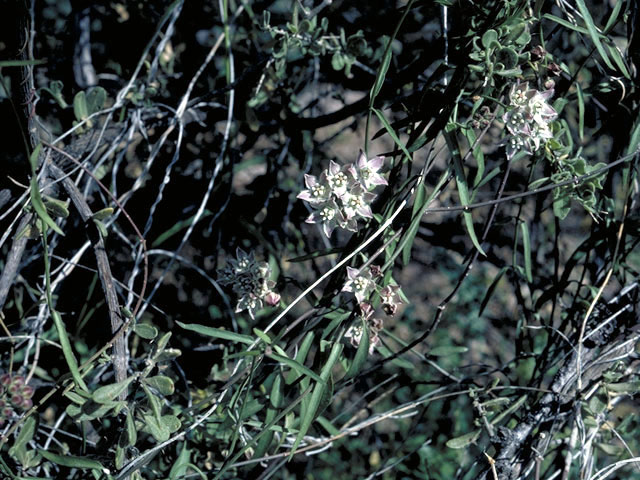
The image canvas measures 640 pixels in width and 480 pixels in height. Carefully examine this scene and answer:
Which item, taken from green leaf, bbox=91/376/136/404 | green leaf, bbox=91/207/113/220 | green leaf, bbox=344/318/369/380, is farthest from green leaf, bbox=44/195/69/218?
green leaf, bbox=344/318/369/380

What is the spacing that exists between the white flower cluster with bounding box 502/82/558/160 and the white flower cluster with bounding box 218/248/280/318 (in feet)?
1.44

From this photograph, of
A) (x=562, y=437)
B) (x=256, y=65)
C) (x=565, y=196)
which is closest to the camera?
(x=565, y=196)

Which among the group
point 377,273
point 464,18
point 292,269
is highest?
point 464,18

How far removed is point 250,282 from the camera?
104 centimetres

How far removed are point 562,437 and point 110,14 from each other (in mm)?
1466

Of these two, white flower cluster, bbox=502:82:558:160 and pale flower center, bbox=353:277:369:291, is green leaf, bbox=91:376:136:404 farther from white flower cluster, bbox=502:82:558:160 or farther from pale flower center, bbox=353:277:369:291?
white flower cluster, bbox=502:82:558:160

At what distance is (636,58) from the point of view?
3.63 feet

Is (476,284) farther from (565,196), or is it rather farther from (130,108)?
(130,108)

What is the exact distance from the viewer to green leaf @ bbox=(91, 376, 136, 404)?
0.82 meters

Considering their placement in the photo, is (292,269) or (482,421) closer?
(482,421)

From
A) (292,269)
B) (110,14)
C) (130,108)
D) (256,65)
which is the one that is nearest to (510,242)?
(292,269)

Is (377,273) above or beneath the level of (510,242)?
above

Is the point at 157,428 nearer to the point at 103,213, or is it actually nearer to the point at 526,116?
the point at 103,213

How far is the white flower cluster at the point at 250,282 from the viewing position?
40.5 inches
